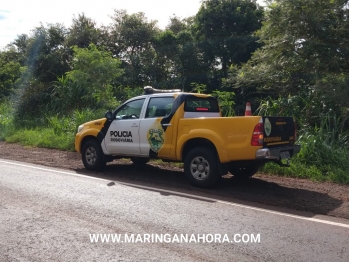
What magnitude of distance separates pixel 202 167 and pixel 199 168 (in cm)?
7

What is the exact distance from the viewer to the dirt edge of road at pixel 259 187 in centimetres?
688

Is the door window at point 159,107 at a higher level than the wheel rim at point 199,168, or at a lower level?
higher

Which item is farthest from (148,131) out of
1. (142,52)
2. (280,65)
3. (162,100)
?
(142,52)

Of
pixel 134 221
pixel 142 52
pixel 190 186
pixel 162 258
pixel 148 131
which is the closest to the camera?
pixel 162 258

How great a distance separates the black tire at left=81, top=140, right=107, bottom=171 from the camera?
9.85 metres

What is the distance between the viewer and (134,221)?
5793 mm

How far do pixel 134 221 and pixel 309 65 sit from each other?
785 centimetres

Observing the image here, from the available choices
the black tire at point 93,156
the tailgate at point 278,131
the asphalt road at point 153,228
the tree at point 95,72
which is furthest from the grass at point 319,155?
the asphalt road at point 153,228

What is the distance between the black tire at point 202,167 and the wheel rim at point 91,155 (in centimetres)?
277

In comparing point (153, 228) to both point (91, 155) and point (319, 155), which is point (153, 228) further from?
point (319, 155)

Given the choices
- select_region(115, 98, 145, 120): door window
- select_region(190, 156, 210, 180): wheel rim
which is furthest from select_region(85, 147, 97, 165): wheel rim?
select_region(190, 156, 210, 180): wheel rim

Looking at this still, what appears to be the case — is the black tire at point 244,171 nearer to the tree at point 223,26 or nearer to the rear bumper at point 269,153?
the rear bumper at point 269,153

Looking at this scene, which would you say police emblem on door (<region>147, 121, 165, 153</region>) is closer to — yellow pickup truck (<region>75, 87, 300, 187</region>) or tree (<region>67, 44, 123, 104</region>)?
yellow pickup truck (<region>75, 87, 300, 187</region>)

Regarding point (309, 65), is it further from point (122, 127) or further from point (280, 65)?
point (122, 127)
